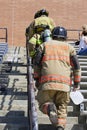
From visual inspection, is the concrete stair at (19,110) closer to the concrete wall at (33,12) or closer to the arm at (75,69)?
the arm at (75,69)

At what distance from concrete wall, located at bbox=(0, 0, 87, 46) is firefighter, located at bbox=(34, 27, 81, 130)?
1461 centimetres

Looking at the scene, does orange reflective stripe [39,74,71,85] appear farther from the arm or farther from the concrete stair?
the concrete stair

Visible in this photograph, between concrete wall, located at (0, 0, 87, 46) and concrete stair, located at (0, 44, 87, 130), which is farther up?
concrete wall, located at (0, 0, 87, 46)

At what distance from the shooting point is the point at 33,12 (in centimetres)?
2144

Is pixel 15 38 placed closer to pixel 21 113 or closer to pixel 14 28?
pixel 14 28

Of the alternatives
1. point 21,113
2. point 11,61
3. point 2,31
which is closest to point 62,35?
point 21,113

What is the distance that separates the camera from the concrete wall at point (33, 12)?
2123 centimetres

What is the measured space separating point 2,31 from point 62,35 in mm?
14548

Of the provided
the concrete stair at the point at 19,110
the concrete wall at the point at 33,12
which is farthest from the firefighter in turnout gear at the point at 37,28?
the concrete wall at the point at 33,12

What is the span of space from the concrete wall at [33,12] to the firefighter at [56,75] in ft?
47.9

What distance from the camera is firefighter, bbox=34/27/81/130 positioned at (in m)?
6.23

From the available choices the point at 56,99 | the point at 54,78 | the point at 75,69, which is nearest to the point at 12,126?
the point at 56,99

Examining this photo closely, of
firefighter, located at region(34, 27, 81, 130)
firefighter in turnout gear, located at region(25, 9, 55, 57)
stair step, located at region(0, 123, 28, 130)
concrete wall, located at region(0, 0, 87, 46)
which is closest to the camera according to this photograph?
firefighter, located at region(34, 27, 81, 130)

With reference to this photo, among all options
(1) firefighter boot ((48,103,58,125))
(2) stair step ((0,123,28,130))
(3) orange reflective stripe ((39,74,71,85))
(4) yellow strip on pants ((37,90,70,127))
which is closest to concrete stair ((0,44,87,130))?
(2) stair step ((0,123,28,130))
